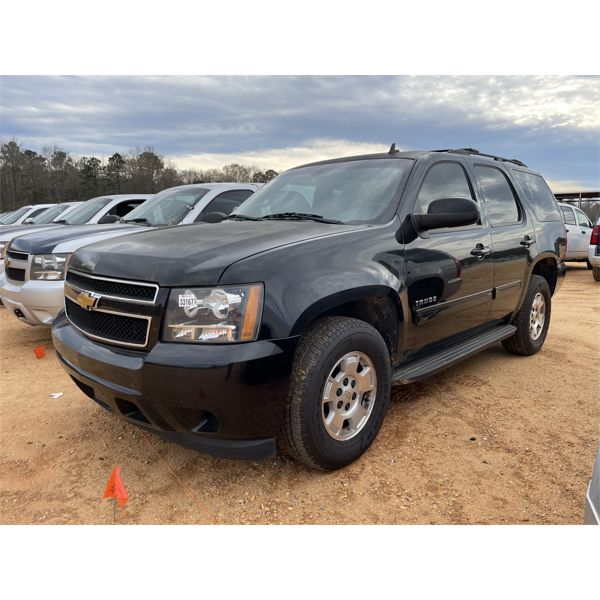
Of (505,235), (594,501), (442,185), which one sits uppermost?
(442,185)

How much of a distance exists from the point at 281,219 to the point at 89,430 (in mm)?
1979

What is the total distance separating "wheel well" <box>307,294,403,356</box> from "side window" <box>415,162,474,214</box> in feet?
2.43

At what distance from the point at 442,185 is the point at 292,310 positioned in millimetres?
1956

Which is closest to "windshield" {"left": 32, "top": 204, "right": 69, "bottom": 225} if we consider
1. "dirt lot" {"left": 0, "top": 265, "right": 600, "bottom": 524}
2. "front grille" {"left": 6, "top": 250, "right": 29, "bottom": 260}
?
"front grille" {"left": 6, "top": 250, "right": 29, "bottom": 260}

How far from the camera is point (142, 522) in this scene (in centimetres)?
230

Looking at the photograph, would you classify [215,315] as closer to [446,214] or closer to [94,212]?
[446,214]

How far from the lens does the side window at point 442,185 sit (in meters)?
3.37

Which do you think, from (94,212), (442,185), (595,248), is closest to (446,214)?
(442,185)

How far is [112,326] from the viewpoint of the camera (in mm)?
2479

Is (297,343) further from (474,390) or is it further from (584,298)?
(584,298)

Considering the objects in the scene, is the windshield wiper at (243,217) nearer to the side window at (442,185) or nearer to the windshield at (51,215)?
the side window at (442,185)

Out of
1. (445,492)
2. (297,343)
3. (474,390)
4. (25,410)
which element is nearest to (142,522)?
(297,343)

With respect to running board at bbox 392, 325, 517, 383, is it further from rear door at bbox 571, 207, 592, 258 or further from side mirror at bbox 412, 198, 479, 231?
rear door at bbox 571, 207, 592, 258

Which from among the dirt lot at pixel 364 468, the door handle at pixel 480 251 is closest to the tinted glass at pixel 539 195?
the door handle at pixel 480 251
